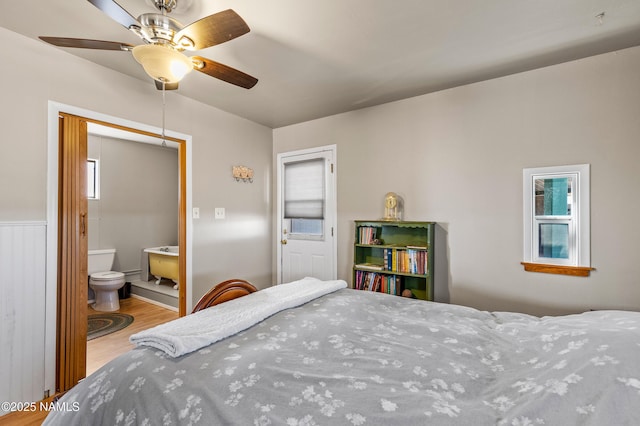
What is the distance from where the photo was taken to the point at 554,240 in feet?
7.83

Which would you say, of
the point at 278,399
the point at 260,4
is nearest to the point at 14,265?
the point at 278,399

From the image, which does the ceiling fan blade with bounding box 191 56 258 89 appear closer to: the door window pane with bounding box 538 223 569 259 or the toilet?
the door window pane with bounding box 538 223 569 259

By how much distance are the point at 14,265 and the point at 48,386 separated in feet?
3.00

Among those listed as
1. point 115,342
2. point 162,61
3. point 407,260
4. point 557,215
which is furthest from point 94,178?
point 557,215

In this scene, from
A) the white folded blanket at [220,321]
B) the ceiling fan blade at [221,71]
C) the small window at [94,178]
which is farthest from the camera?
the small window at [94,178]

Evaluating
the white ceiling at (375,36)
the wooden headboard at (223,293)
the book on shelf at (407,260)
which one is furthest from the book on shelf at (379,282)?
the white ceiling at (375,36)

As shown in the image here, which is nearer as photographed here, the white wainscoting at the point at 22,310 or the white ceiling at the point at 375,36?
the white ceiling at the point at 375,36

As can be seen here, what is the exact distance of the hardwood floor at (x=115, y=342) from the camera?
192 centimetres

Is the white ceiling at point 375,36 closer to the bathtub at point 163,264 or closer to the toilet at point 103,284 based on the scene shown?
the bathtub at point 163,264

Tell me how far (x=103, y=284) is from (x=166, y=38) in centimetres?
343

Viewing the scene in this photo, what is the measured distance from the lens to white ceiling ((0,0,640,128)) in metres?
1.72

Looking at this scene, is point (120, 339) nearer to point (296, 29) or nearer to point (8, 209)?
point (8, 209)

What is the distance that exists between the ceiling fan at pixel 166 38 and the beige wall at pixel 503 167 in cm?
205

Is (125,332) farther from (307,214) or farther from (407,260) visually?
(407,260)
